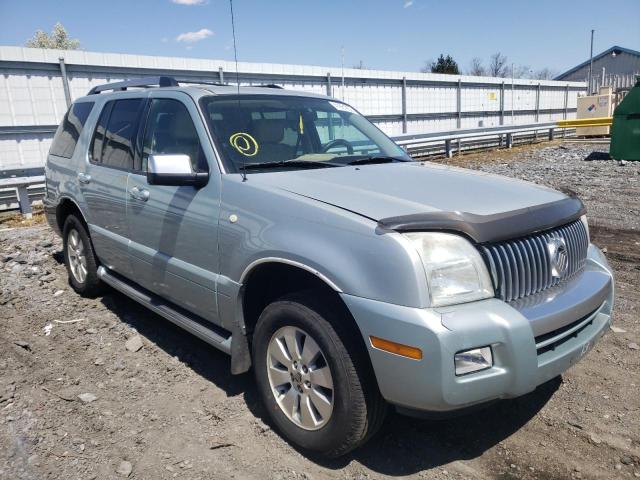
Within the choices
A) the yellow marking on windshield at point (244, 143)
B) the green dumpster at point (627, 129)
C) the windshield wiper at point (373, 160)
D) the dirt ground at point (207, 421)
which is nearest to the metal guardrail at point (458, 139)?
the green dumpster at point (627, 129)

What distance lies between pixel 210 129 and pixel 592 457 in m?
2.87

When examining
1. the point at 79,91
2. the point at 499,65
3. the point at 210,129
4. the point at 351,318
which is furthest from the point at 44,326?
the point at 499,65

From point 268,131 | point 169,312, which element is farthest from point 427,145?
point 169,312

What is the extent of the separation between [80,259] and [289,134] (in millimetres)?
2792

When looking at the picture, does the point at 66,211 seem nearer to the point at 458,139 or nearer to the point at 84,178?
the point at 84,178

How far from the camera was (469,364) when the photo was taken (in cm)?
226

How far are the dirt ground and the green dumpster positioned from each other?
34.5 ft

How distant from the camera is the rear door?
420cm

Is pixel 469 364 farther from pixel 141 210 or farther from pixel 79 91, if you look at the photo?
pixel 79 91

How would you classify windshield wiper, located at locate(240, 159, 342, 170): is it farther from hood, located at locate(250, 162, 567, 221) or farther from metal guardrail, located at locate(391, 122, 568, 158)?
metal guardrail, located at locate(391, 122, 568, 158)

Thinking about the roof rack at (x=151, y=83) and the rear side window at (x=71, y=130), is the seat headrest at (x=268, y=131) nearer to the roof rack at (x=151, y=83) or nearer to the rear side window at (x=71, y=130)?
the roof rack at (x=151, y=83)

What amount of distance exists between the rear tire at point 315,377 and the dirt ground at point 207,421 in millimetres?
194

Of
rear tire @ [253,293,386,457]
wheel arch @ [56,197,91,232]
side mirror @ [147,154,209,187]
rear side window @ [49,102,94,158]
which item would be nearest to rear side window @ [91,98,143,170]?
rear side window @ [49,102,94,158]

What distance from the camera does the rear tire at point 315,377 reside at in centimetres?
248
